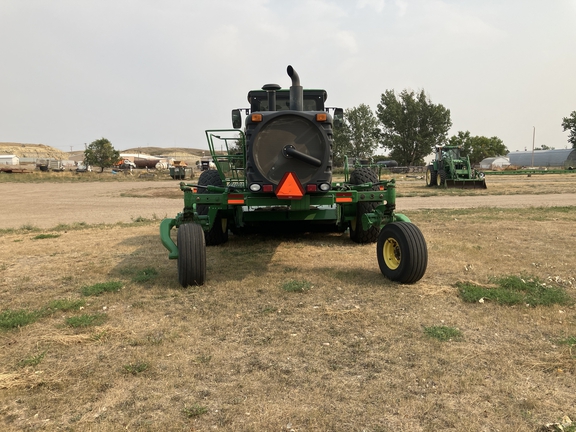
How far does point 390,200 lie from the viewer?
19.7ft

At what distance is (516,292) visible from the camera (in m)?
4.89

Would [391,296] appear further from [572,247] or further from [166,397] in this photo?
[572,247]

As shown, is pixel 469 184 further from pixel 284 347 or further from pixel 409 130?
pixel 409 130

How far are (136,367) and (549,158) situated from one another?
276 feet

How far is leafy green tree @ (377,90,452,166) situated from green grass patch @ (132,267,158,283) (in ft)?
189

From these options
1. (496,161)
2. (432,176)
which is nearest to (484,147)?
(496,161)

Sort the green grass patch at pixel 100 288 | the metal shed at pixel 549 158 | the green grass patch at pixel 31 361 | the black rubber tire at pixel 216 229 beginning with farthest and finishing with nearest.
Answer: the metal shed at pixel 549 158
the black rubber tire at pixel 216 229
the green grass patch at pixel 100 288
the green grass patch at pixel 31 361

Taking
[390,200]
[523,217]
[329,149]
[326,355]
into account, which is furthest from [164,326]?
[523,217]

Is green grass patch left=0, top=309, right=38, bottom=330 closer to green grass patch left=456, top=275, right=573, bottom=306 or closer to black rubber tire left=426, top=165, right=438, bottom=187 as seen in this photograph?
green grass patch left=456, top=275, right=573, bottom=306

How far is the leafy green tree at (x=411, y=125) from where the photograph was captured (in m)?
59.6

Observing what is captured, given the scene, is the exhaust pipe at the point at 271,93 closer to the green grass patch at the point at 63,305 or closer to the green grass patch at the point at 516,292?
the green grass patch at the point at 516,292

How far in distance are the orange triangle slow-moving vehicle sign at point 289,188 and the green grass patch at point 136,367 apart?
101 inches

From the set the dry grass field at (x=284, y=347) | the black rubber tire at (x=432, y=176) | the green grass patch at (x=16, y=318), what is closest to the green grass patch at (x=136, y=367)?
the dry grass field at (x=284, y=347)

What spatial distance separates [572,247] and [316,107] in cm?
498
